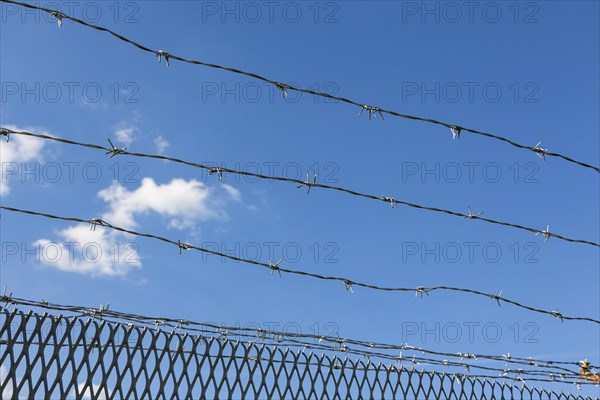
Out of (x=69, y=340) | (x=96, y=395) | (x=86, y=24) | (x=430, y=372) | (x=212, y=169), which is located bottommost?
(x=96, y=395)

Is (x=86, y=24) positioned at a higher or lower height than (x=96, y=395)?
higher

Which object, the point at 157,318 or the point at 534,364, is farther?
the point at 534,364

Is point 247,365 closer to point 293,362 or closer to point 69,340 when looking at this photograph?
point 293,362

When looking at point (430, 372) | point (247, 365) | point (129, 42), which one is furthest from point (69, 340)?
point (430, 372)

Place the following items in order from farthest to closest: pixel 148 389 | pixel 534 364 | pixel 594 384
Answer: pixel 594 384, pixel 534 364, pixel 148 389

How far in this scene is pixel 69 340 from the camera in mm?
3535

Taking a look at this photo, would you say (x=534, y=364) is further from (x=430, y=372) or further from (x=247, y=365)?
(x=247, y=365)

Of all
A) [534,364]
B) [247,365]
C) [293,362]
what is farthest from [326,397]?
[534,364]

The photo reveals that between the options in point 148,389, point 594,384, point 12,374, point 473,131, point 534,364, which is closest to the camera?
point 12,374

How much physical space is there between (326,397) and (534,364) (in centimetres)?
167

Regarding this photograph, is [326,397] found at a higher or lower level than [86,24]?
lower

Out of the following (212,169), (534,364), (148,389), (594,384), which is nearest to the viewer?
(148,389)

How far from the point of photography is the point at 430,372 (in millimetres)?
4750

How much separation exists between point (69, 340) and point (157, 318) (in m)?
0.45
